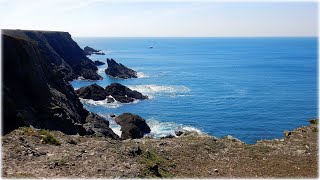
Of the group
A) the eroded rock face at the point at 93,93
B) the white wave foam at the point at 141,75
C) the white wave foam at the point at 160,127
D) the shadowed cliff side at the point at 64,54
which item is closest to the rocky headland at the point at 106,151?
the white wave foam at the point at 160,127

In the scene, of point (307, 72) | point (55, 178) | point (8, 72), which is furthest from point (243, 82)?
point (55, 178)

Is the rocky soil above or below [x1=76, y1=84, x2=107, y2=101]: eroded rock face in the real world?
above

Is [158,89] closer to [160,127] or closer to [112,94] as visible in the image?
[112,94]

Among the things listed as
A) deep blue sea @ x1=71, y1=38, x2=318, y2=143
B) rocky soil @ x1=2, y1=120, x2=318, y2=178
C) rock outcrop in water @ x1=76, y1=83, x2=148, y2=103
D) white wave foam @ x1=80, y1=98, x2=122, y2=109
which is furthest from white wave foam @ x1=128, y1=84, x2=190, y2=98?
rocky soil @ x1=2, y1=120, x2=318, y2=178

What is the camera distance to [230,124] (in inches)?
2395

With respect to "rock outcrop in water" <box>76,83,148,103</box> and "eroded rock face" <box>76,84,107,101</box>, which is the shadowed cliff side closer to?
"eroded rock face" <box>76,84,107,101</box>

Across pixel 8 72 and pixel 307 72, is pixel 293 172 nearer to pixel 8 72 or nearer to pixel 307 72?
pixel 8 72

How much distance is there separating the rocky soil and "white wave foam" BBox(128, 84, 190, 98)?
200 feet

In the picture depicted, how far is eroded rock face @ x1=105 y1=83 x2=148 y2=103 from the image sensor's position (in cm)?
7875

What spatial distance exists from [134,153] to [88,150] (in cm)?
238

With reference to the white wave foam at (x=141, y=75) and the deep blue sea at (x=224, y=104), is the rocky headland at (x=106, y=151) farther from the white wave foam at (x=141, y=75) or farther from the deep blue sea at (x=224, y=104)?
the white wave foam at (x=141, y=75)

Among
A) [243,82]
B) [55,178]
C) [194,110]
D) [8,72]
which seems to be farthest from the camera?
[243,82]

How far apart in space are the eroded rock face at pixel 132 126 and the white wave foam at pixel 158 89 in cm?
2453

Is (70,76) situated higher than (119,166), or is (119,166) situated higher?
(119,166)
